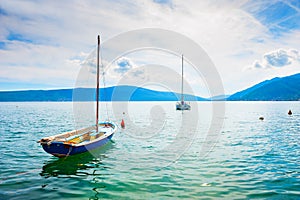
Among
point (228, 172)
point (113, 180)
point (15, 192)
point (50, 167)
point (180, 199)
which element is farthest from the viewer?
point (50, 167)

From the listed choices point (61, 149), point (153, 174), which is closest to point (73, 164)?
point (61, 149)

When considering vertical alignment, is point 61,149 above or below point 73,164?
above

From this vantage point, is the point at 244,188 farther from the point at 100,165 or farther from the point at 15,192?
the point at 15,192

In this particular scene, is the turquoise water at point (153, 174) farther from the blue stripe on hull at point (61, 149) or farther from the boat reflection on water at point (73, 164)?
the blue stripe on hull at point (61, 149)

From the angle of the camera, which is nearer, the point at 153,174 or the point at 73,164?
the point at 153,174

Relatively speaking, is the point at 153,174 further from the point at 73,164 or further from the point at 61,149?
the point at 61,149

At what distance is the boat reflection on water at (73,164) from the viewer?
49.4 ft

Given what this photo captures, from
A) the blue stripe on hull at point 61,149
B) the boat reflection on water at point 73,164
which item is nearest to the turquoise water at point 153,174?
the boat reflection on water at point 73,164

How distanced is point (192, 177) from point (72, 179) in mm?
7163

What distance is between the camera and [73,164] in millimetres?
16828

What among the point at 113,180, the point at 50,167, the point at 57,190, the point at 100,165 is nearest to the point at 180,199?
the point at 113,180

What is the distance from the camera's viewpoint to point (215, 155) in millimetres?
19953

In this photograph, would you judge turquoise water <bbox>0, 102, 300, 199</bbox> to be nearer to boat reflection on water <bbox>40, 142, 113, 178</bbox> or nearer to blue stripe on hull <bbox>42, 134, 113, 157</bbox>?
boat reflection on water <bbox>40, 142, 113, 178</bbox>

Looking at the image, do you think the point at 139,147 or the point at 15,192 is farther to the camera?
the point at 139,147
